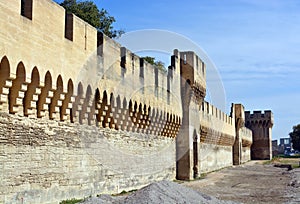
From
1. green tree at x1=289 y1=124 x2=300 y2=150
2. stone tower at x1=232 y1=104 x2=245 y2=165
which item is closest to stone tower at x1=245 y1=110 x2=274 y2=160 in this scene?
stone tower at x1=232 y1=104 x2=245 y2=165

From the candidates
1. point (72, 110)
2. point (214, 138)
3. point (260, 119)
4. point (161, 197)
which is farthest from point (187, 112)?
point (260, 119)

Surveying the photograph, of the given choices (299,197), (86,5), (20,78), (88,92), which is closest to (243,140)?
(86,5)

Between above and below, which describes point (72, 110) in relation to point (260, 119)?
below

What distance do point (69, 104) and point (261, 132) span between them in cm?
4536

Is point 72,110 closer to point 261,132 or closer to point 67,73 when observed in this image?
point 67,73

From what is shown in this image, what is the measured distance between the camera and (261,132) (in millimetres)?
53031

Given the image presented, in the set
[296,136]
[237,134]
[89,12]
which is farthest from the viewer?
[296,136]

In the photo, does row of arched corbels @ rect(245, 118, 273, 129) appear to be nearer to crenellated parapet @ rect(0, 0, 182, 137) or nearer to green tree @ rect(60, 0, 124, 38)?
green tree @ rect(60, 0, 124, 38)

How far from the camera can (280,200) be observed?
12781 millimetres

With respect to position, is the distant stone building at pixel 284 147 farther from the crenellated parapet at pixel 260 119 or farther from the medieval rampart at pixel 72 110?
the medieval rampart at pixel 72 110

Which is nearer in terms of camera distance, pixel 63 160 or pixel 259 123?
pixel 63 160

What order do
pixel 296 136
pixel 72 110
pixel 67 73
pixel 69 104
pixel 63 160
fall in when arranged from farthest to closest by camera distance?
pixel 296 136, pixel 72 110, pixel 69 104, pixel 67 73, pixel 63 160

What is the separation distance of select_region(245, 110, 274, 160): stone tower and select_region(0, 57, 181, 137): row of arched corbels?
3840 centimetres

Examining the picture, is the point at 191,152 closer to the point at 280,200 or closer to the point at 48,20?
the point at 280,200
